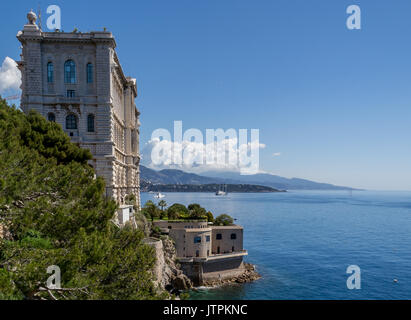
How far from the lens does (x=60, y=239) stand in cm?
1464

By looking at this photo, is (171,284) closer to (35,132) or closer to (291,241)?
(35,132)

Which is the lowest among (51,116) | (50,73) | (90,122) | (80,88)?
(90,122)

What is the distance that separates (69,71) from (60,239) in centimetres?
2799

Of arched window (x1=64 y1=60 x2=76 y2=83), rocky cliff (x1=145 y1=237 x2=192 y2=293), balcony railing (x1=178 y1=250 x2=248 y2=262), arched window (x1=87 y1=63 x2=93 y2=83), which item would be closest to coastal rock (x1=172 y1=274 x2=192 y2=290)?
rocky cliff (x1=145 y1=237 x2=192 y2=293)

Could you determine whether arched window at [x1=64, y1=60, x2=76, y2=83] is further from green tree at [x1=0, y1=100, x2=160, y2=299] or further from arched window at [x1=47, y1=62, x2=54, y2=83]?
green tree at [x1=0, y1=100, x2=160, y2=299]

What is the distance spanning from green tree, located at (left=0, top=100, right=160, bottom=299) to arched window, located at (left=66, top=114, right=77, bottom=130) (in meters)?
18.6

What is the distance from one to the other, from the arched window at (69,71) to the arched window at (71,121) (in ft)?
14.0

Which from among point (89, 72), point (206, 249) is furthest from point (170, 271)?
point (89, 72)

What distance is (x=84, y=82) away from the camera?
36562 millimetres

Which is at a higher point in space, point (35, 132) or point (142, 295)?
point (35, 132)

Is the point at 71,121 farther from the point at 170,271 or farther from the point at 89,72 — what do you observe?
the point at 170,271
